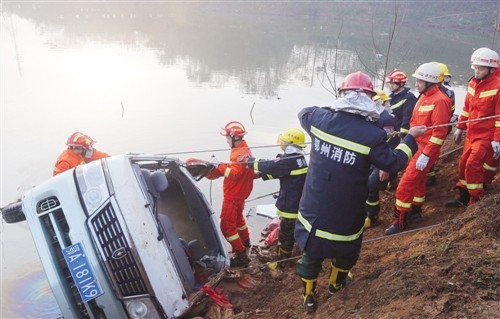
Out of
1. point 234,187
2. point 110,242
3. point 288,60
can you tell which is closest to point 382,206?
point 234,187

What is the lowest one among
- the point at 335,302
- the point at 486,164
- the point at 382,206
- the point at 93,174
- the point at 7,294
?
the point at 7,294

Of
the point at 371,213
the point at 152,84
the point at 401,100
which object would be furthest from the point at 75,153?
the point at 152,84

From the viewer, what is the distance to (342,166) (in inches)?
118

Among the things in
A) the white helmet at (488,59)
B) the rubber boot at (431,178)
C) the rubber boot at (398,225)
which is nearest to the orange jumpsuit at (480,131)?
the white helmet at (488,59)

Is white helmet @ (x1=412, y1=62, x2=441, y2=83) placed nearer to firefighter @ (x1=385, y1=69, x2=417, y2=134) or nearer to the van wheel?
firefighter @ (x1=385, y1=69, x2=417, y2=134)

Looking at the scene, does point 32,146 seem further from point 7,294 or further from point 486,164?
point 486,164

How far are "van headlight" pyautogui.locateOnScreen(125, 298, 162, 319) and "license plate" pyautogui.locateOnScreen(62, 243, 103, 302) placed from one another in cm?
24

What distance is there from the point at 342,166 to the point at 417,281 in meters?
0.91

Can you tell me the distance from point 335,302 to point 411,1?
4170cm

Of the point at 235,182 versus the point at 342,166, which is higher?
the point at 342,166

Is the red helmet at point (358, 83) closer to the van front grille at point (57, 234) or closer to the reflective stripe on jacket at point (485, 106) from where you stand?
the reflective stripe on jacket at point (485, 106)

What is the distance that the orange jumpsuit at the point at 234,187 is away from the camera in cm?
497

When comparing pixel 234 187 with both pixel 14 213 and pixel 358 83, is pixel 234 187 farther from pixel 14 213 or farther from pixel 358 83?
pixel 358 83

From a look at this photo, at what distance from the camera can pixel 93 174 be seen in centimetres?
348
